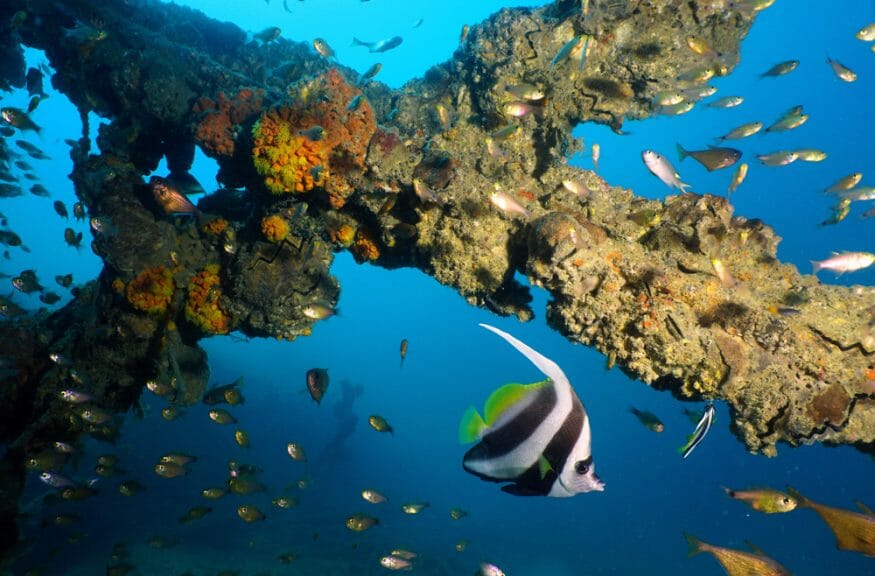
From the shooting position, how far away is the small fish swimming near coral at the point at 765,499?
3654mm

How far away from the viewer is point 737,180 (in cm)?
607

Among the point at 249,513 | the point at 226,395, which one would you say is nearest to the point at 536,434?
the point at 226,395

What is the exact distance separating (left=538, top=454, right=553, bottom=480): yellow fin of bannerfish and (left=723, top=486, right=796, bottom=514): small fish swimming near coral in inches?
131

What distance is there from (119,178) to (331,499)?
2246 cm

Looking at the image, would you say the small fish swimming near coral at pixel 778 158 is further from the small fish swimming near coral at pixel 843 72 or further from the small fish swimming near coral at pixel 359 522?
the small fish swimming near coral at pixel 359 522

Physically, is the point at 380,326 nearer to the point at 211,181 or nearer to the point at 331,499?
the point at 211,181

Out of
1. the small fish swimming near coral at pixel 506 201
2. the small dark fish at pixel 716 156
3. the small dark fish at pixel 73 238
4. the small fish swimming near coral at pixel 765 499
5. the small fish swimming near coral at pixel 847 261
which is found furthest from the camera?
the small dark fish at pixel 73 238

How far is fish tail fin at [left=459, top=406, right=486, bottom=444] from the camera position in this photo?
5.07ft

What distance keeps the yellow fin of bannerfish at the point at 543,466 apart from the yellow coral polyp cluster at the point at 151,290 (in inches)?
300

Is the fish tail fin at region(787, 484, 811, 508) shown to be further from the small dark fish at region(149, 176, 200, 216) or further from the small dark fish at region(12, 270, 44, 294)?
the small dark fish at region(12, 270, 44, 294)

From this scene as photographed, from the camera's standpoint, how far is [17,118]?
8.23 m

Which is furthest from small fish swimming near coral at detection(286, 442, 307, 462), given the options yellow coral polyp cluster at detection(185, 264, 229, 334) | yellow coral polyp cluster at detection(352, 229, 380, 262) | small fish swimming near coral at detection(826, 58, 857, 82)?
small fish swimming near coral at detection(826, 58, 857, 82)

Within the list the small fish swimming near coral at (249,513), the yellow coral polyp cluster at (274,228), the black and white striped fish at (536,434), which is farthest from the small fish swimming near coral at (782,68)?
the small fish swimming near coral at (249,513)

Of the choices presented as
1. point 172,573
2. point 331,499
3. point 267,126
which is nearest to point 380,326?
point 331,499
